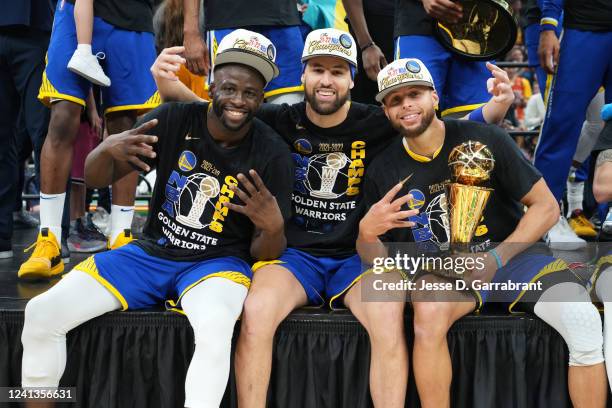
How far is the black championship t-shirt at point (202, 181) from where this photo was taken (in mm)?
2732

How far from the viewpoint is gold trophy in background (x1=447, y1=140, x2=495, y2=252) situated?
2461 millimetres

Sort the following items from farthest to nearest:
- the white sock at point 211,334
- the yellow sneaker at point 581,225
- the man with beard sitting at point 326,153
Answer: the yellow sneaker at point 581,225, the man with beard sitting at point 326,153, the white sock at point 211,334

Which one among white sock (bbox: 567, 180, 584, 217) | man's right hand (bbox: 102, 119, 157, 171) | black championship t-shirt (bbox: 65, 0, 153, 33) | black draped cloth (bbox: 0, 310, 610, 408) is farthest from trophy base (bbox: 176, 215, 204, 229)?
white sock (bbox: 567, 180, 584, 217)

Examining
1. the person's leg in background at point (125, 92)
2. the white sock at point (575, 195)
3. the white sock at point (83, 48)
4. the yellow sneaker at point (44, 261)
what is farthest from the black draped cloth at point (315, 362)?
the white sock at point (575, 195)

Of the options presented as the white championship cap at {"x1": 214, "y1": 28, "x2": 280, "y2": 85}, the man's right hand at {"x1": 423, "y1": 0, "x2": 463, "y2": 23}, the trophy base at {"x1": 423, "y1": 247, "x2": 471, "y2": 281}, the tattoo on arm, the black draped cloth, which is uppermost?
the man's right hand at {"x1": 423, "y1": 0, "x2": 463, "y2": 23}

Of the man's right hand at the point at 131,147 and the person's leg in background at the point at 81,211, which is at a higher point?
the man's right hand at the point at 131,147

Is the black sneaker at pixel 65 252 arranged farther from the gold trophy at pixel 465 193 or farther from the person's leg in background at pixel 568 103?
the person's leg in background at pixel 568 103

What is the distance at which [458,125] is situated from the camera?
2.76 meters

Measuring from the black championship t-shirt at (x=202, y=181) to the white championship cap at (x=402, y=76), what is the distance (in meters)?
0.44

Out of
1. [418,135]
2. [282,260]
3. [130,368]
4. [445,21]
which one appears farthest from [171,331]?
[445,21]

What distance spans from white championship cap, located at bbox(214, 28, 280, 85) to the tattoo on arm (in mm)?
1225

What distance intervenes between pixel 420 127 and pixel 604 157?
2.12 feet

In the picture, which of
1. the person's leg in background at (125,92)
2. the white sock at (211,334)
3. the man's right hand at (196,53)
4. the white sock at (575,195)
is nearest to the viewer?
the white sock at (211,334)

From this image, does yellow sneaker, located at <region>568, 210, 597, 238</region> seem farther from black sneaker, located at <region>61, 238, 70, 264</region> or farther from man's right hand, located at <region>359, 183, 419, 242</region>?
black sneaker, located at <region>61, 238, 70, 264</region>
